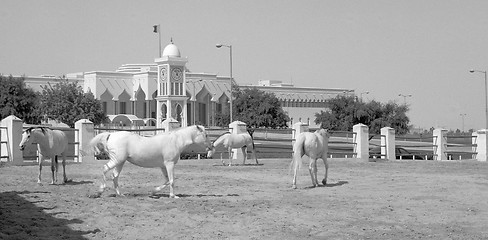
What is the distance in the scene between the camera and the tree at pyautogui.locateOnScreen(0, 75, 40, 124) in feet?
281

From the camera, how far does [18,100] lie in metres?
87.4

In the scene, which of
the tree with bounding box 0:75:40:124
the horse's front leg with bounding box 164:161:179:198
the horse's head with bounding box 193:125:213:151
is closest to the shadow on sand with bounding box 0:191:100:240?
the horse's front leg with bounding box 164:161:179:198

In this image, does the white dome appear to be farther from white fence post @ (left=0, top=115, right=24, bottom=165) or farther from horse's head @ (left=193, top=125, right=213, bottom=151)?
horse's head @ (left=193, top=125, right=213, bottom=151)

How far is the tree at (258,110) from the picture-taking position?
97125 millimetres

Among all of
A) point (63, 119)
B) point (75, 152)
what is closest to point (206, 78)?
point (63, 119)

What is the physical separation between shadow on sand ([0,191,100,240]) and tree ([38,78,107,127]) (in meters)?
74.8

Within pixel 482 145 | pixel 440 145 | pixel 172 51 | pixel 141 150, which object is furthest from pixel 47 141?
pixel 172 51

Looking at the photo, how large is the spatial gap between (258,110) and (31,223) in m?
83.2

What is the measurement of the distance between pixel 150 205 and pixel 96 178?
6.61m

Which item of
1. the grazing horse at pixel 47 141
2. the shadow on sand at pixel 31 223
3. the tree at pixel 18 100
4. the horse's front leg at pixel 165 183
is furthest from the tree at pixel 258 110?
the shadow on sand at pixel 31 223

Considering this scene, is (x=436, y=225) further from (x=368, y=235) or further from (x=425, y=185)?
(x=425, y=185)

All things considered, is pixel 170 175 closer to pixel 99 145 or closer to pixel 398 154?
pixel 99 145

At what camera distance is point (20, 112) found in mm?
87562

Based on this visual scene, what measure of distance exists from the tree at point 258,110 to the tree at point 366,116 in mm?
8401
